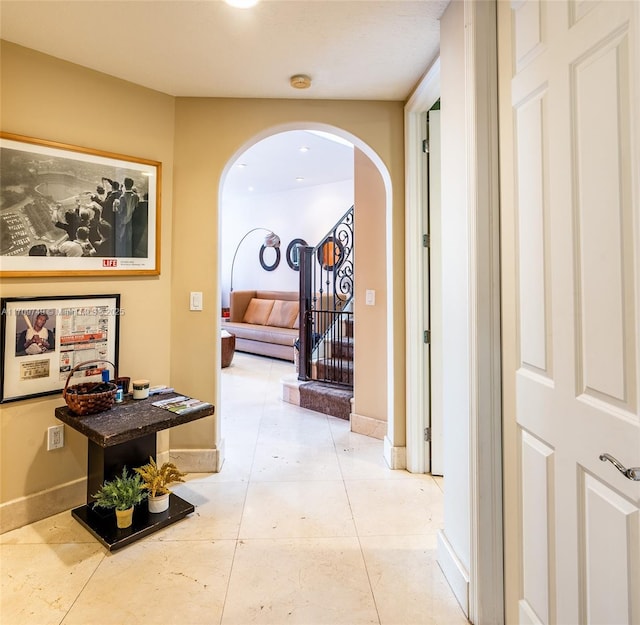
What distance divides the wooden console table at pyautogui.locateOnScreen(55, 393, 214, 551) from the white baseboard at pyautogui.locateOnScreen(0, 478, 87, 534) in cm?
13

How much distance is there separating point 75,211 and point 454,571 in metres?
2.57

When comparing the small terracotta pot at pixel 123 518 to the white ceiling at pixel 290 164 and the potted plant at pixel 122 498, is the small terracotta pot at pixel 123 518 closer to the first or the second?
the potted plant at pixel 122 498

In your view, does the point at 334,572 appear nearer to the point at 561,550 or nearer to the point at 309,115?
the point at 561,550

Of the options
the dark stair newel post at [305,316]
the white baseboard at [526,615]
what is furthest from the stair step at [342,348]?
the white baseboard at [526,615]

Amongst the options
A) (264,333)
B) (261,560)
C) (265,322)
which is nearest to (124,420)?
(261,560)

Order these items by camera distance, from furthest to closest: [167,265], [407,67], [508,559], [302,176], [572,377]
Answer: [302,176]
[167,265]
[407,67]
[508,559]
[572,377]

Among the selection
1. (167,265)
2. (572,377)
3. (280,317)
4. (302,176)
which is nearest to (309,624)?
(572,377)

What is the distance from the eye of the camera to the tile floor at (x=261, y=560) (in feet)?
4.96

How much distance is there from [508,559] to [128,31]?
9.12 feet

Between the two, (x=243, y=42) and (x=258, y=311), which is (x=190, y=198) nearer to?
(x=243, y=42)

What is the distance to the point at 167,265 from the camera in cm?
261

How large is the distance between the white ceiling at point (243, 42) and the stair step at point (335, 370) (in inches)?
99.7

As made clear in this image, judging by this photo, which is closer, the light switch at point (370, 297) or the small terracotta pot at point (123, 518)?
the small terracotta pot at point (123, 518)

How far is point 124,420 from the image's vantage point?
1.98 m
